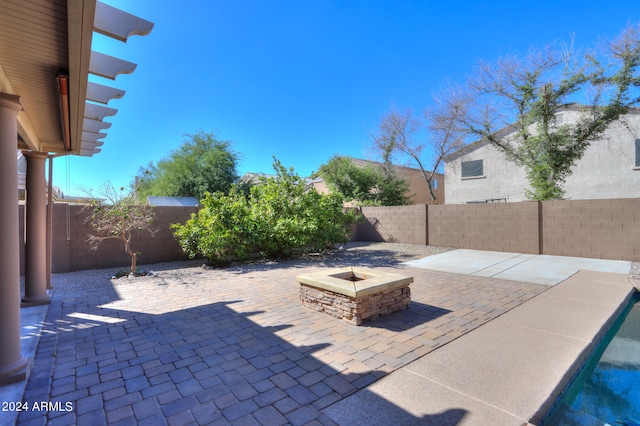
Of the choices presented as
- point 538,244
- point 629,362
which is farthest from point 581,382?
point 538,244

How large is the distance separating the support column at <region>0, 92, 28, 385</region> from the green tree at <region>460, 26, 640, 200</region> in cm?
1383

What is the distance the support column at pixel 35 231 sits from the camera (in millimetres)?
4734

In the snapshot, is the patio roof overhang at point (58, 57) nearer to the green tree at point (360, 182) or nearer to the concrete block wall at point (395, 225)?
the concrete block wall at point (395, 225)

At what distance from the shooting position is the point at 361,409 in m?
2.26

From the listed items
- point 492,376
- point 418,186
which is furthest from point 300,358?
point 418,186

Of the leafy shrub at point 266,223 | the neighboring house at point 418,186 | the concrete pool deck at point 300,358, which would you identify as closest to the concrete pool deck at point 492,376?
the concrete pool deck at point 300,358

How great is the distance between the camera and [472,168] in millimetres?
18609

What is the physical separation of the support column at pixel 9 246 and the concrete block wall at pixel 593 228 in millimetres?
11944

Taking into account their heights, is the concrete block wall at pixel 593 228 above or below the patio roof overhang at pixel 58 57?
below

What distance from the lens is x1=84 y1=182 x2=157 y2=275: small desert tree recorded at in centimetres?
716

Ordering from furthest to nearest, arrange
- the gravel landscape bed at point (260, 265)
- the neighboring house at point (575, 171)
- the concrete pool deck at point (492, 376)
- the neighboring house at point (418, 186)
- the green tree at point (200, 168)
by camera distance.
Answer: the neighboring house at point (418, 186) → the green tree at point (200, 168) → the neighboring house at point (575, 171) → the gravel landscape bed at point (260, 265) → the concrete pool deck at point (492, 376)

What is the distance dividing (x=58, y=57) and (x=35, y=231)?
3.47 m

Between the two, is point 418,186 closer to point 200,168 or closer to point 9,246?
point 200,168

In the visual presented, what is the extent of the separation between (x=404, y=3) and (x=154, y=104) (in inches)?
483
